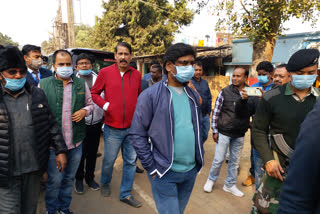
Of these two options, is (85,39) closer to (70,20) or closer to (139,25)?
(139,25)

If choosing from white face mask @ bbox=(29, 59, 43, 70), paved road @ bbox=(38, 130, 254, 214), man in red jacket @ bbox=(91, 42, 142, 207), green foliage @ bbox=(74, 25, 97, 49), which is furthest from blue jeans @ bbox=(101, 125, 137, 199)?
green foliage @ bbox=(74, 25, 97, 49)

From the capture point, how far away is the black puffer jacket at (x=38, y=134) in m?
1.80

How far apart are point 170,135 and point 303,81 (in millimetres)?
1305

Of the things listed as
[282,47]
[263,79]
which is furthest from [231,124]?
[282,47]

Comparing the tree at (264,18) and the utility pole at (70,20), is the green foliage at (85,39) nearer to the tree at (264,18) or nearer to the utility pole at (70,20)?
the utility pole at (70,20)

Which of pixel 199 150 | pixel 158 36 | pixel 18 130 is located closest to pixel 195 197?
pixel 199 150

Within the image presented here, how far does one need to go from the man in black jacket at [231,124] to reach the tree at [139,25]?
13292mm

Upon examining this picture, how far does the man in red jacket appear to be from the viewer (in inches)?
121

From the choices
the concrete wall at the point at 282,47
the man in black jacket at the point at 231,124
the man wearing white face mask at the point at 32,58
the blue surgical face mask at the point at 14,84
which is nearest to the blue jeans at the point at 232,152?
the man in black jacket at the point at 231,124

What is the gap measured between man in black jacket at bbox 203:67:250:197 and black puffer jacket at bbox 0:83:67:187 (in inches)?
90.9

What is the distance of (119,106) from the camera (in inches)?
121

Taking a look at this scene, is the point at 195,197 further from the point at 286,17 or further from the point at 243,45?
the point at 243,45

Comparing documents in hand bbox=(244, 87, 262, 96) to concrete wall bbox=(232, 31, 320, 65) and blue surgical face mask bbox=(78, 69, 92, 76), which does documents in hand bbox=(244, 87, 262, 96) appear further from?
concrete wall bbox=(232, 31, 320, 65)

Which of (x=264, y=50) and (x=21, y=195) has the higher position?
(x=264, y=50)
